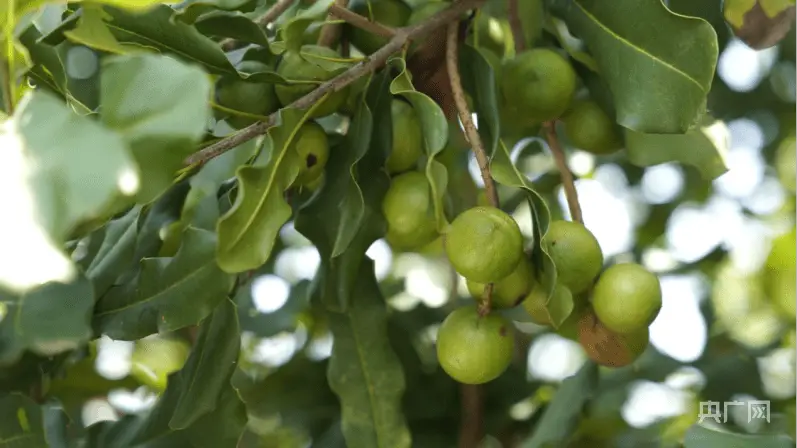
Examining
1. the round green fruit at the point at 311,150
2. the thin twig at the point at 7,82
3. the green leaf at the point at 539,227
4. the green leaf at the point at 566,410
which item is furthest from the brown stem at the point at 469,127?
the thin twig at the point at 7,82

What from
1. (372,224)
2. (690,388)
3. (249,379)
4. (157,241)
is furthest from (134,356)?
(690,388)

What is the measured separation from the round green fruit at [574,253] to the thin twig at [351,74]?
199 mm

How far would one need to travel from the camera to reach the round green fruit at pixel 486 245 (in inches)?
24.6

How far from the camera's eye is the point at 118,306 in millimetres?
665

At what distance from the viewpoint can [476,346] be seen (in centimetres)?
70

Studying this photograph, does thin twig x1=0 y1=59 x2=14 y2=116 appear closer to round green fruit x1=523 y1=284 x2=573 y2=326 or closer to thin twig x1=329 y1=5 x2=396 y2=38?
thin twig x1=329 y1=5 x2=396 y2=38

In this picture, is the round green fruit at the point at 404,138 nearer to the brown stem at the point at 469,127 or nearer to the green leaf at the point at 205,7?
the brown stem at the point at 469,127

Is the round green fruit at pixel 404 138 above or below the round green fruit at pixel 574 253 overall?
above

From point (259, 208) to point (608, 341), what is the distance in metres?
0.38

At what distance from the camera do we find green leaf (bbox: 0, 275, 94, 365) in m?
0.52

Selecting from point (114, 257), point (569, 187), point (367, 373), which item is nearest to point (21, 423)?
point (114, 257)

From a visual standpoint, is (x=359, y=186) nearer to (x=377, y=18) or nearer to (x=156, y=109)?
(x=377, y=18)

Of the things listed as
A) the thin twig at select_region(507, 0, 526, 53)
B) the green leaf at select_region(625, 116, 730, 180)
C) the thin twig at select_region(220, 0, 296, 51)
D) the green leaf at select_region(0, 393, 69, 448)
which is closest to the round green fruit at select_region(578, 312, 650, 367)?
the green leaf at select_region(625, 116, 730, 180)

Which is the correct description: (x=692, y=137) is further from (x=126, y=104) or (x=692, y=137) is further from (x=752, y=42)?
(x=126, y=104)
